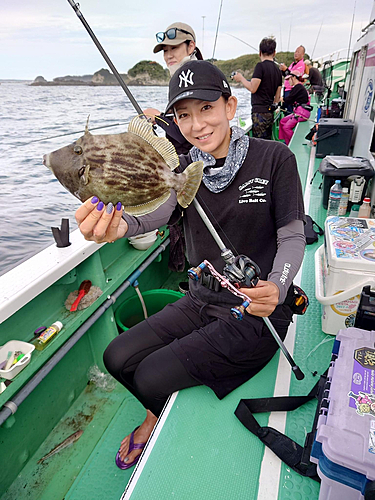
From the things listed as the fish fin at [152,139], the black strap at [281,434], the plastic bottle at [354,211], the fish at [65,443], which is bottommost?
the fish at [65,443]

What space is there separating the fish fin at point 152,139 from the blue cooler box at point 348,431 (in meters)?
1.11

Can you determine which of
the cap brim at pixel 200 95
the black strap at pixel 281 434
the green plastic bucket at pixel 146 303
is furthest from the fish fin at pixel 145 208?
the green plastic bucket at pixel 146 303

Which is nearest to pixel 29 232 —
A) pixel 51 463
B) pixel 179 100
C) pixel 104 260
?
pixel 104 260

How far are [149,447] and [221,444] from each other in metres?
0.35

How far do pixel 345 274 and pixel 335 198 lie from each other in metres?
2.07

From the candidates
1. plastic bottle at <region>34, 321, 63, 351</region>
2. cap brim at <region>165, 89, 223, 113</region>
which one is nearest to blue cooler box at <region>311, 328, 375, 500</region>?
cap brim at <region>165, 89, 223, 113</region>

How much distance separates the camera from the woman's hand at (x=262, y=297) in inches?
60.3

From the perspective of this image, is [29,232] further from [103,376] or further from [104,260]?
[103,376]

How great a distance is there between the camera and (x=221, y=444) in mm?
1678

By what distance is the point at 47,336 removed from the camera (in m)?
2.28

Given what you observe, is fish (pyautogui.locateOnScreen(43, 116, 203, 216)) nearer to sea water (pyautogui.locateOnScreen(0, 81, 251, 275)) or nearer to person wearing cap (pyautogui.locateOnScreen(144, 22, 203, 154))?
person wearing cap (pyautogui.locateOnScreen(144, 22, 203, 154))

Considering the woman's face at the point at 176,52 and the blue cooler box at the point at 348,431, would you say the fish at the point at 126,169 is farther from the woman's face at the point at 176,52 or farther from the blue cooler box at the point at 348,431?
the woman's face at the point at 176,52

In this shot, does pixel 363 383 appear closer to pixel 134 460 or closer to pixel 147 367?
pixel 147 367

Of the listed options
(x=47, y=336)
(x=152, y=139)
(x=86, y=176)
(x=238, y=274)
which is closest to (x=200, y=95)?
(x=152, y=139)
